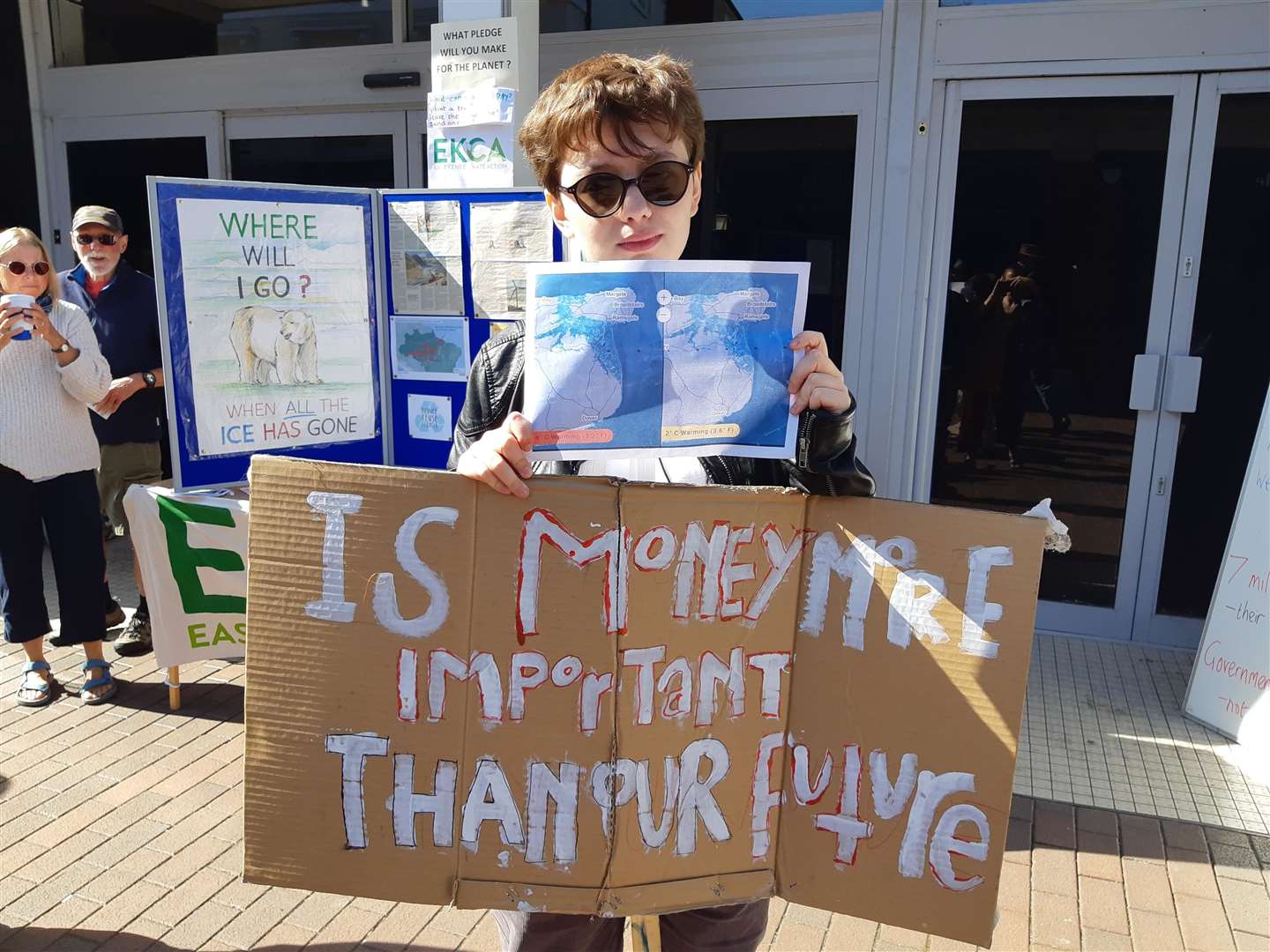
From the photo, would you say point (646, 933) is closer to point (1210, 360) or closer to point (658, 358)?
point (658, 358)

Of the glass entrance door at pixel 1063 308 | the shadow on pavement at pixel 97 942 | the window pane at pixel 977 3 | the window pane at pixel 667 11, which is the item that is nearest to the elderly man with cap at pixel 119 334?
the shadow on pavement at pixel 97 942

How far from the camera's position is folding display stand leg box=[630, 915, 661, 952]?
165 centimetres

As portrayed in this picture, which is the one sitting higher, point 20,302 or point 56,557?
point 20,302

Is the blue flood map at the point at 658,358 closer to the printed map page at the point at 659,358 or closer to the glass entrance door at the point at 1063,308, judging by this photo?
the printed map page at the point at 659,358

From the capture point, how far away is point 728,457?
1572mm

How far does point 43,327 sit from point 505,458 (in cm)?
291

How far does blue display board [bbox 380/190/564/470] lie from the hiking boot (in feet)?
5.12

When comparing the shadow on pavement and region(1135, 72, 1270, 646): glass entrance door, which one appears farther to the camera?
region(1135, 72, 1270, 646): glass entrance door

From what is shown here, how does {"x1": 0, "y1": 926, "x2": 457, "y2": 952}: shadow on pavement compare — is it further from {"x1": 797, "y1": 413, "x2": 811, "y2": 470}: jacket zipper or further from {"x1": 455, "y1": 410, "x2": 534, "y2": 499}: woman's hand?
{"x1": 797, "y1": 413, "x2": 811, "y2": 470}: jacket zipper

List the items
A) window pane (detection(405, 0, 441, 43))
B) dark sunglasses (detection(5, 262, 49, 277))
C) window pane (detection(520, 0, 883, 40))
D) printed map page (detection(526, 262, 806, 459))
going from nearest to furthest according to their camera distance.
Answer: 1. printed map page (detection(526, 262, 806, 459))
2. dark sunglasses (detection(5, 262, 49, 277))
3. window pane (detection(520, 0, 883, 40))
4. window pane (detection(405, 0, 441, 43))

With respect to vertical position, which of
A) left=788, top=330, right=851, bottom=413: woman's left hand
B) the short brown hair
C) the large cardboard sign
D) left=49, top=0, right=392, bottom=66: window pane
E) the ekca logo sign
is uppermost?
left=49, top=0, right=392, bottom=66: window pane

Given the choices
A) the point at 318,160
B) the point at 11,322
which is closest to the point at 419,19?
the point at 318,160

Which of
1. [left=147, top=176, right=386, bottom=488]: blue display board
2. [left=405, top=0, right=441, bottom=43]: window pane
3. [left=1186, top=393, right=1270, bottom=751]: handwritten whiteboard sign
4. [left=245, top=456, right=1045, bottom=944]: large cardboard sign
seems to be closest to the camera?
[left=245, top=456, right=1045, bottom=944]: large cardboard sign

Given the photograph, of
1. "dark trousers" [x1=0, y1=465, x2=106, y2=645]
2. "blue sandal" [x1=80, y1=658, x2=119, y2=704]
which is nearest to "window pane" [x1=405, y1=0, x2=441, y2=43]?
"dark trousers" [x1=0, y1=465, x2=106, y2=645]
